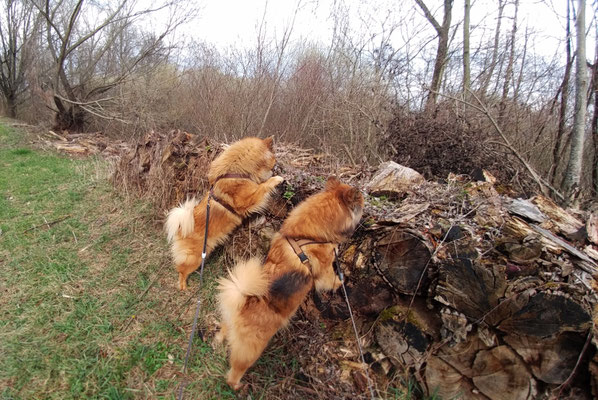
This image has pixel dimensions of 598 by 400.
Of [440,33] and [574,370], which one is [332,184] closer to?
[574,370]

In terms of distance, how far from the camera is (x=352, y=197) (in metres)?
2.72

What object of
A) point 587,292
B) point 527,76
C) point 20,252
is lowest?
point 20,252

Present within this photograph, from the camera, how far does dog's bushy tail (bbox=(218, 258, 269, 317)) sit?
7.60ft

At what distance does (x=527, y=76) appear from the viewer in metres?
6.84

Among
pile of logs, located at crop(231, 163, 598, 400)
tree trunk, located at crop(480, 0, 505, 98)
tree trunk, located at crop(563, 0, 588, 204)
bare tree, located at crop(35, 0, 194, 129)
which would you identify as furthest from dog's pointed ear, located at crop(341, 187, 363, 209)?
bare tree, located at crop(35, 0, 194, 129)

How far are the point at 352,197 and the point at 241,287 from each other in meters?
1.29

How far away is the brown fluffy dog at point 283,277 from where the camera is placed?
2.35 meters

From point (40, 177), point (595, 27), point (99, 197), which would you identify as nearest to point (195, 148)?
point (99, 197)

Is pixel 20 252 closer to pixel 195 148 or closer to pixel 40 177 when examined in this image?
pixel 195 148

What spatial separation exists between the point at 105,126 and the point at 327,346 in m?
15.0

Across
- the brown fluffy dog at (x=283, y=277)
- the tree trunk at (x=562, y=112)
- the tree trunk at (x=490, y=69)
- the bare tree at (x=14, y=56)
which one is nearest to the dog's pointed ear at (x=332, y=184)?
the brown fluffy dog at (x=283, y=277)

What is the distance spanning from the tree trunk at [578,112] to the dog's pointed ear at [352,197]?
11.8 feet

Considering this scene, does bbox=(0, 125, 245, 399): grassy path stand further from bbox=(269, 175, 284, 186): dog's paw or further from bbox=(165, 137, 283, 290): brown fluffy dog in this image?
bbox=(269, 175, 284, 186): dog's paw

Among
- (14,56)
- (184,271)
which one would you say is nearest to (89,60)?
(14,56)
